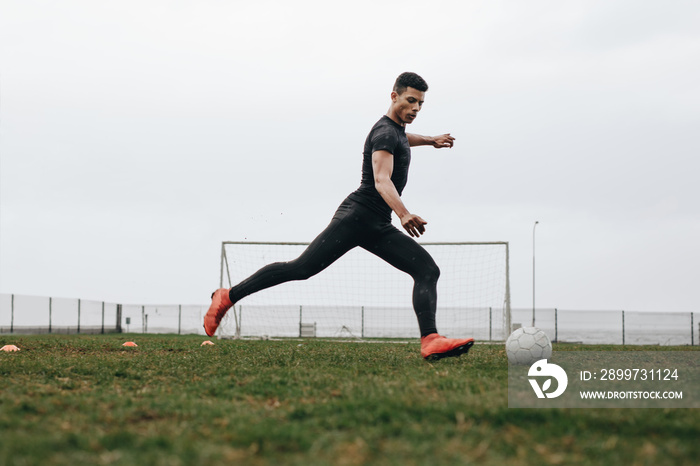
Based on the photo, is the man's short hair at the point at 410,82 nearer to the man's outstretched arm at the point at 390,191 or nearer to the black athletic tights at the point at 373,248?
the man's outstretched arm at the point at 390,191

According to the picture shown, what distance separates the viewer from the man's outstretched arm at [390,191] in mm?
5336

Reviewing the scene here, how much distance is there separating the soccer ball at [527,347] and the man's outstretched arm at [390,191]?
1.36 meters

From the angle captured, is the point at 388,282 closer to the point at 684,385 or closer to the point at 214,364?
the point at 214,364

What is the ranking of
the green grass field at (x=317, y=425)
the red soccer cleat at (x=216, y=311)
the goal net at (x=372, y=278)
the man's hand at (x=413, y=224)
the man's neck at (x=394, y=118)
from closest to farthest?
the green grass field at (x=317, y=425) → the man's hand at (x=413, y=224) → the man's neck at (x=394, y=118) → the red soccer cleat at (x=216, y=311) → the goal net at (x=372, y=278)

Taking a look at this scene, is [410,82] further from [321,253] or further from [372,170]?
[321,253]

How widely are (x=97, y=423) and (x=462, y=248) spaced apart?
46.1 ft

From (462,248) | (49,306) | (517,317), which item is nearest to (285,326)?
(462,248)

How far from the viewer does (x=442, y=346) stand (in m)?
5.49

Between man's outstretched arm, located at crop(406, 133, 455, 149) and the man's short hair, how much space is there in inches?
30.8

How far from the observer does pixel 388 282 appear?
1736 cm

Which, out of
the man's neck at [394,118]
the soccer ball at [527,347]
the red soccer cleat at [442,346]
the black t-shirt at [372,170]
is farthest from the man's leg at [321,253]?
the soccer ball at [527,347]

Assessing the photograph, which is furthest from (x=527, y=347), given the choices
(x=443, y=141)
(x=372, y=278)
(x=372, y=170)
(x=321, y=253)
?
(x=372, y=278)

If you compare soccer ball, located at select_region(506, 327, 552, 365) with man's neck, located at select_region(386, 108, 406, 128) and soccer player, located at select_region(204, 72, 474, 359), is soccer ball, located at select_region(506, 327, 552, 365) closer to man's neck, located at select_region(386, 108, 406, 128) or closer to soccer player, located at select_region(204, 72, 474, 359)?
soccer player, located at select_region(204, 72, 474, 359)

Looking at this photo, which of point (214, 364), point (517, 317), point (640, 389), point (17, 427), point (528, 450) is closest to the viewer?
point (528, 450)
